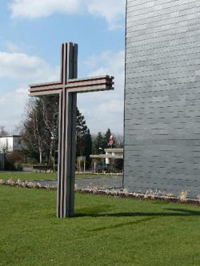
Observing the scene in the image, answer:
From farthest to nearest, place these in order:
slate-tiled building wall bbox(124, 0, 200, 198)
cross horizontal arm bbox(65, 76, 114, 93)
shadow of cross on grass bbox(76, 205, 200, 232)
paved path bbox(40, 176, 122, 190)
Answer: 1. paved path bbox(40, 176, 122, 190)
2. slate-tiled building wall bbox(124, 0, 200, 198)
3. shadow of cross on grass bbox(76, 205, 200, 232)
4. cross horizontal arm bbox(65, 76, 114, 93)

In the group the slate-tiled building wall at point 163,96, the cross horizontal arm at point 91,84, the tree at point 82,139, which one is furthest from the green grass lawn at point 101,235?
the tree at point 82,139

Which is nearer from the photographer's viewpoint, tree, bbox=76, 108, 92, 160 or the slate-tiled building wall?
the slate-tiled building wall

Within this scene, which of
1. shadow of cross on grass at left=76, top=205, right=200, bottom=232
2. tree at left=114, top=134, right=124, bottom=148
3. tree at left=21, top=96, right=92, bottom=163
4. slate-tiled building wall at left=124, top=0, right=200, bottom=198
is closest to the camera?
shadow of cross on grass at left=76, top=205, right=200, bottom=232

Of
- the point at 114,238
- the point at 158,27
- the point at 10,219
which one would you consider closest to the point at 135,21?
the point at 158,27

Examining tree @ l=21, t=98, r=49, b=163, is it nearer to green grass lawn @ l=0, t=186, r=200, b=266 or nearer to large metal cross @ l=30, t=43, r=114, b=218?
green grass lawn @ l=0, t=186, r=200, b=266

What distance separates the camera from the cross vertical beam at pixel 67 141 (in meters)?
12.0

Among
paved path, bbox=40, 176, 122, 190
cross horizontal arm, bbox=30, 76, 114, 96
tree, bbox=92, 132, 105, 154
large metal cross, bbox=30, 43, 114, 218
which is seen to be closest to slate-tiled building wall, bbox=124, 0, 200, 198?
paved path, bbox=40, 176, 122, 190

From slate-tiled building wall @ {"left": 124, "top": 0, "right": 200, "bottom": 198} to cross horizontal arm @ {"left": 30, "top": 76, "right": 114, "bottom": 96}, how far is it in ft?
26.1

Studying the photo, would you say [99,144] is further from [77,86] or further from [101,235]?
[101,235]

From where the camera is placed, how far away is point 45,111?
2434 inches

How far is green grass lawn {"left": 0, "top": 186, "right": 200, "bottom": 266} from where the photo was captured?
290 inches

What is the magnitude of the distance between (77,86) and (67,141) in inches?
60.7

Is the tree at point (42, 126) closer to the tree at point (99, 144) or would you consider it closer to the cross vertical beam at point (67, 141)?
the tree at point (99, 144)

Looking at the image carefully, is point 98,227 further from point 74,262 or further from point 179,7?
point 179,7
